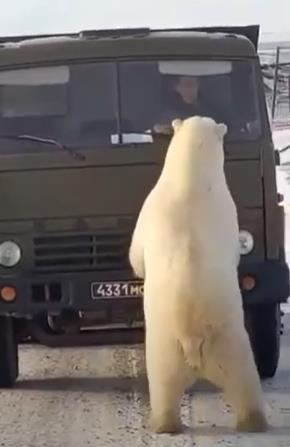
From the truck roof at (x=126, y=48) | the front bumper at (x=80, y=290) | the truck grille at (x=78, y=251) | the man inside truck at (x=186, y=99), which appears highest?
the truck roof at (x=126, y=48)

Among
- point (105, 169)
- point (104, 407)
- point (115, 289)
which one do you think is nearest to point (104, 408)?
point (104, 407)

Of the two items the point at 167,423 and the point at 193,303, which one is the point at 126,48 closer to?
the point at 193,303

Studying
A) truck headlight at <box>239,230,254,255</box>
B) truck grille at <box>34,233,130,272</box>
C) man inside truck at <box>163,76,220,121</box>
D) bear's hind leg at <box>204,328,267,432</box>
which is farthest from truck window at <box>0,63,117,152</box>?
bear's hind leg at <box>204,328,267,432</box>

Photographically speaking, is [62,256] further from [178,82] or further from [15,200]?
[178,82]

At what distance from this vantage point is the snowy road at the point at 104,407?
8.43 m

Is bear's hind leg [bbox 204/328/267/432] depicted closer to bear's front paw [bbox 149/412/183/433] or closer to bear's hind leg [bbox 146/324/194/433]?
bear's hind leg [bbox 146/324/194/433]

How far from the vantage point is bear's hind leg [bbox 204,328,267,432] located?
8.26 m

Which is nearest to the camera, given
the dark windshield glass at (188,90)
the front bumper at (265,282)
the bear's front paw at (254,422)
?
the bear's front paw at (254,422)

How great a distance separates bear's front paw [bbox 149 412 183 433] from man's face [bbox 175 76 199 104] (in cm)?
258

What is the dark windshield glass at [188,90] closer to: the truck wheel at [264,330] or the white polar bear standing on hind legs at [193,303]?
the truck wheel at [264,330]

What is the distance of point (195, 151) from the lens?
8695mm

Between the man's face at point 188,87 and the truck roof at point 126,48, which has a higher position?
the truck roof at point 126,48

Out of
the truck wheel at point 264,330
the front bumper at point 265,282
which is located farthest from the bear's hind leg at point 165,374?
the truck wheel at point 264,330

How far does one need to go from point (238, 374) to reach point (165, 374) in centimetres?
41
